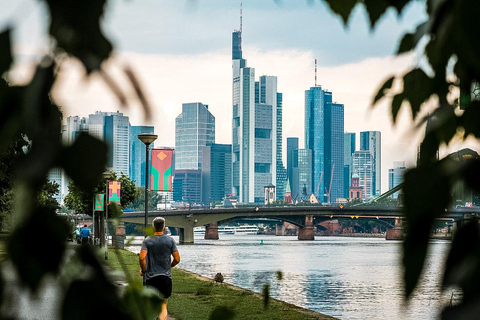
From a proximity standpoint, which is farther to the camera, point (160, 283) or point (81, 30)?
point (160, 283)

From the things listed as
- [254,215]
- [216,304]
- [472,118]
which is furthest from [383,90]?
[254,215]

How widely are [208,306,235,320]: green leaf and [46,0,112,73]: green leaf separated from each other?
490 mm

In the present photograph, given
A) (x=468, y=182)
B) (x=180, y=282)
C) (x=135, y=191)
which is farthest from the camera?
(x=135, y=191)

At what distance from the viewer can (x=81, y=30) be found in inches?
32.3

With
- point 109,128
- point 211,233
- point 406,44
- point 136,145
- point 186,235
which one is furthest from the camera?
point 211,233

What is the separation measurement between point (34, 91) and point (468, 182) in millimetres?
491

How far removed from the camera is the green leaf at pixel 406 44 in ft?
4.10

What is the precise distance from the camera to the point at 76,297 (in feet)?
2.77

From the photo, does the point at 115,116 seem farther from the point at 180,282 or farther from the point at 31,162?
the point at 180,282

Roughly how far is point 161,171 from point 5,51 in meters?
22.9

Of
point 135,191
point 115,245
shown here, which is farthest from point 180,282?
point 135,191

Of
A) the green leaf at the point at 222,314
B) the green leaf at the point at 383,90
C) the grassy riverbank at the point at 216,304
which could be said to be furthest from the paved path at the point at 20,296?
the grassy riverbank at the point at 216,304

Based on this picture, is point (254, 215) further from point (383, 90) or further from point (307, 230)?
point (383, 90)

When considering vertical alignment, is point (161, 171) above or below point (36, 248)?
above
